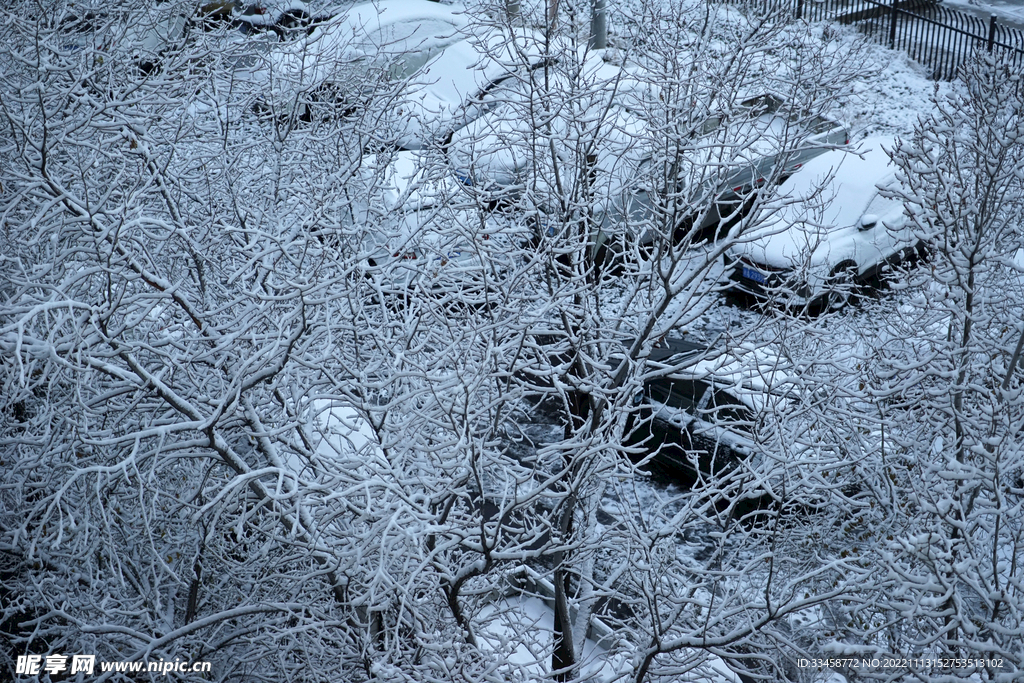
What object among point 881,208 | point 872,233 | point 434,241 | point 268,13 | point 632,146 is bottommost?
point 872,233

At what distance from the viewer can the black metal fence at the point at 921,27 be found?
15.1 m

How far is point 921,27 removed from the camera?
638 inches

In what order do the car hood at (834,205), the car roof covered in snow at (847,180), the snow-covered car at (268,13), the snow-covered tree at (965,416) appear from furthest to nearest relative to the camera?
1. the car roof covered in snow at (847,180)
2. the car hood at (834,205)
3. the snow-covered car at (268,13)
4. the snow-covered tree at (965,416)

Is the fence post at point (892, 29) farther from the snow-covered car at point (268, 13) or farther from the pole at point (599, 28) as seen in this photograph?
the snow-covered car at point (268, 13)

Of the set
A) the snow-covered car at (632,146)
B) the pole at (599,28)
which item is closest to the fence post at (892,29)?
the pole at (599,28)

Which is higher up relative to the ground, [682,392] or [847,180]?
[847,180]


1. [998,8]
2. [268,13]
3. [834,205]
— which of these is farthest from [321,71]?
[998,8]

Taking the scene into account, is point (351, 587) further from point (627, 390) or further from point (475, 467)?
point (627, 390)

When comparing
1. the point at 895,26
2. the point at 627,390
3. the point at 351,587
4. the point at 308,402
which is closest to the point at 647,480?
the point at 627,390

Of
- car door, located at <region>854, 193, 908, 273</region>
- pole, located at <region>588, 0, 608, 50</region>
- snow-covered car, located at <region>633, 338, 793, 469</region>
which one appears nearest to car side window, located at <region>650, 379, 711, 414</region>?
snow-covered car, located at <region>633, 338, 793, 469</region>

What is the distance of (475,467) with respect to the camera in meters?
4.82

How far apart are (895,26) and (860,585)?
47.2ft

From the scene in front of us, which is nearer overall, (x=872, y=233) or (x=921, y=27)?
(x=872, y=233)

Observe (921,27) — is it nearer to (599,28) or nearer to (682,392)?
(599,28)
